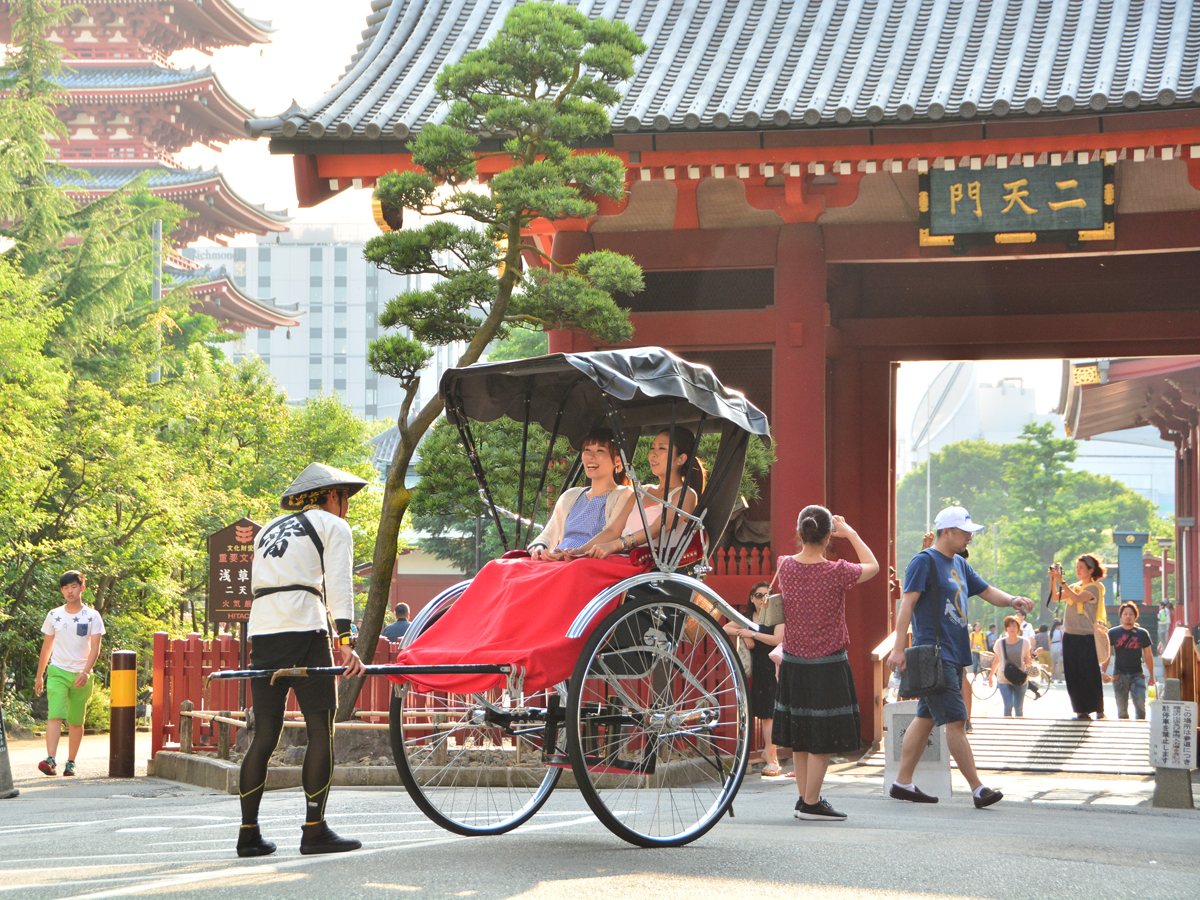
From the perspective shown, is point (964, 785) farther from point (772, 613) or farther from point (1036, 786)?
point (772, 613)

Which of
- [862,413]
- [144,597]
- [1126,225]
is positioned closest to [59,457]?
[144,597]

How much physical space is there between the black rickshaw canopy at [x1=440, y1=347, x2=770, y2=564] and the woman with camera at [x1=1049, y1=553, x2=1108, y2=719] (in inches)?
259

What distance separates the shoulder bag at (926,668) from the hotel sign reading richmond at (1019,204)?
4731mm

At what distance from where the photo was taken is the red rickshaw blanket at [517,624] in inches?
184

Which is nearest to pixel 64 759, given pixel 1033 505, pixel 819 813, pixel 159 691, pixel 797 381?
pixel 159 691

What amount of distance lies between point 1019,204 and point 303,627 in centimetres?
763

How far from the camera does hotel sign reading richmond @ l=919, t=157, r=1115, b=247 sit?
10477 millimetres

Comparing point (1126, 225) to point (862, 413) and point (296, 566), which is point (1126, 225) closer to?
point (862, 413)

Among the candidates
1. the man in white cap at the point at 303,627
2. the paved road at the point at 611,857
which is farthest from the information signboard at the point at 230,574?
the man in white cap at the point at 303,627

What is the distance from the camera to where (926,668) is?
6812 mm

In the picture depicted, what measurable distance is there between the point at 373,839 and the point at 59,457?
1310 cm

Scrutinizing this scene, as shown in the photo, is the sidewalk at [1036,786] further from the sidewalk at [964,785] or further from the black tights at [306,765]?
the black tights at [306,765]

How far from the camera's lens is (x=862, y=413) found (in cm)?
1337

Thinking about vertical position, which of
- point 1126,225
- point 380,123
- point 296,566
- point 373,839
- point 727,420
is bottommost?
point 373,839
